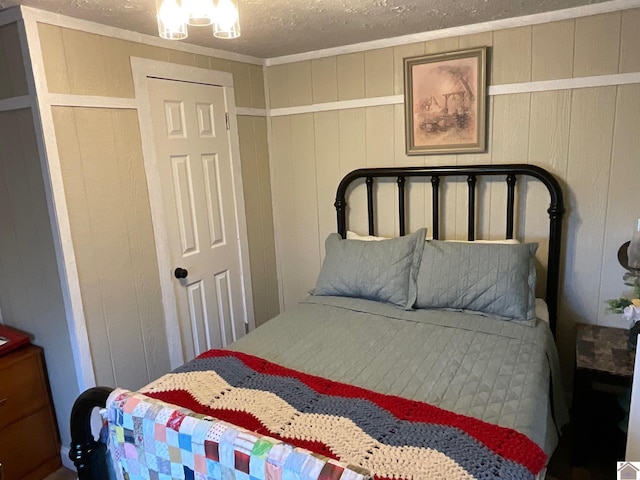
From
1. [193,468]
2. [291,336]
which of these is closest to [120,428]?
[193,468]

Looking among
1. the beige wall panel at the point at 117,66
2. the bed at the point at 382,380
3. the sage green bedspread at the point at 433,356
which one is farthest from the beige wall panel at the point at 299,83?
the sage green bedspread at the point at 433,356

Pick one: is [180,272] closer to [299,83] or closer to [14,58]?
[14,58]

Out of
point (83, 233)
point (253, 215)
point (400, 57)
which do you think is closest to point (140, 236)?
point (83, 233)

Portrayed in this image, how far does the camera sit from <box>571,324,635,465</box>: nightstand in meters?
1.96

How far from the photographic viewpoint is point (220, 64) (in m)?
2.75

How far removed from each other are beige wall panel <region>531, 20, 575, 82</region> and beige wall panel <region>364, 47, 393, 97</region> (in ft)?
2.56

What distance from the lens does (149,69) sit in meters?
2.29

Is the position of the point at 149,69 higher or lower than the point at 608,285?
higher

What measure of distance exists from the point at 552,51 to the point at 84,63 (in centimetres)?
225

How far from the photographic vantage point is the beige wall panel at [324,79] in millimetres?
2902

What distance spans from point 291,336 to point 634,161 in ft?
6.14

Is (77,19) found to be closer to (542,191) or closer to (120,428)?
(120,428)

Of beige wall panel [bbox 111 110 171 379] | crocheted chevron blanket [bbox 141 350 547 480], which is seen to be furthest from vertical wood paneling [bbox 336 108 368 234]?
crocheted chevron blanket [bbox 141 350 547 480]

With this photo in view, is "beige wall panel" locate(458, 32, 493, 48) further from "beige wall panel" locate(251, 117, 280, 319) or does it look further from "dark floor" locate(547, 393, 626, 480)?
"dark floor" locate(547, 393, 626, 480)
